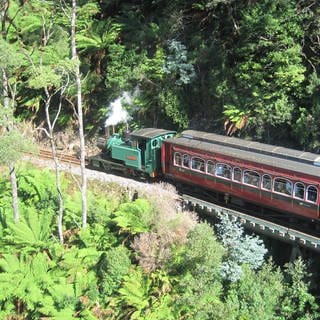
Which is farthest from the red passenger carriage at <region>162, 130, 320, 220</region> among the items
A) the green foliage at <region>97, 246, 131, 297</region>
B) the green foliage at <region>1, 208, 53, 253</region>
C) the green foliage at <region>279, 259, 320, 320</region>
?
the green foliage at <region>1, 208, 53, 253</region>

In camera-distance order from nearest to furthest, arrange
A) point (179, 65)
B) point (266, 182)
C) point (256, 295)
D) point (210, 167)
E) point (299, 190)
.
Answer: point (256, 295) < point (299, 190) < point (266, 182) < point (210, 167) < point (179, 65)

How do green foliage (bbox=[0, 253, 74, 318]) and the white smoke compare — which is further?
the white smoke

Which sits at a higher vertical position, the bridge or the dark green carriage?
the dark green carriage

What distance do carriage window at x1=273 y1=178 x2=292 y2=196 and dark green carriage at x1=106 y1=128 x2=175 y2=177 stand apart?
632cm

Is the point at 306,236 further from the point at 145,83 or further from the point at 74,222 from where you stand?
the point at 145,83

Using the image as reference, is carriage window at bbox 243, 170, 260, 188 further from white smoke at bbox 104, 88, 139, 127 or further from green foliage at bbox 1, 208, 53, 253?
white smoke at bbox 104, 88, 139, 127

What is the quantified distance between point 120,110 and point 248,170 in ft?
34.4

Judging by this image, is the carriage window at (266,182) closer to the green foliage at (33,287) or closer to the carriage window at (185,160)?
the carriage window at (185,160)

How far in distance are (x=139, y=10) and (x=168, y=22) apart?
11.0 ft

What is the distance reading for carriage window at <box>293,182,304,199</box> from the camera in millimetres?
17422

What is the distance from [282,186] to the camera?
58.9 ft

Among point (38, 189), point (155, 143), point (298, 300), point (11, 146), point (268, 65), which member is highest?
point (268, 65)

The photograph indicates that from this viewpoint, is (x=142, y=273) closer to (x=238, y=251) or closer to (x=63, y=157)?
(x=238, y=251)

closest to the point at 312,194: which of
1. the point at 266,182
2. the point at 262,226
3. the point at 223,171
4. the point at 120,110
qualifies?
the point at 266,182
